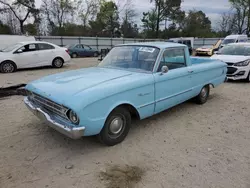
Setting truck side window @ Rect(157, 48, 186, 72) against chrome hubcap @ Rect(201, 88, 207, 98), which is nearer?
truck side window @ Rect(157, 48, 186, 72)

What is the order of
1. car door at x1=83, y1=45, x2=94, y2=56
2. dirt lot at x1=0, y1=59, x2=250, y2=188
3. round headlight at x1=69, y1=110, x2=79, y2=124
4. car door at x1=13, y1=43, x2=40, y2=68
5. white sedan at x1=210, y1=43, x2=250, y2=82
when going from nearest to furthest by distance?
dirt lot at x1=0, y1=59, x2=250, y2=188
round headlight at x1=69, y1=110, x2=79, y2=124
white sedan at x1=210, y1=43, x2=250, y2=82
car door at x1=13, y1=43, x2=40, y2=68
car door at x1=83, y1=45, x2=94, y2=56

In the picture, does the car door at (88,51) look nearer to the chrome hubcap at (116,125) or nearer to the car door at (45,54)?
the car door at (45,54)

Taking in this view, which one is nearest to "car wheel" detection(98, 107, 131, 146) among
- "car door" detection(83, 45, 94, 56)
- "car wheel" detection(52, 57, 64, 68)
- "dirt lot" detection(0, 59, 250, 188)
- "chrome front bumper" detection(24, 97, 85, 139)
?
"dirt lot" detection(0, 59, 250, 188)

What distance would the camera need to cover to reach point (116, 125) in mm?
3281

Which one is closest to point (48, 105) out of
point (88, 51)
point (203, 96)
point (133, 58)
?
point (133, 58)

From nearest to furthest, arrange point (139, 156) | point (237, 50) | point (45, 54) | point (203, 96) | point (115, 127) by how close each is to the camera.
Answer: point (139, 156) → point (115, 127) → point (203, 96) → point (237, 50) → point (45, 54)

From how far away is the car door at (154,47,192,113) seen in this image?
3.80 metres

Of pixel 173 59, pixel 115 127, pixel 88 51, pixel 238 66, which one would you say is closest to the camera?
pixel 115 127

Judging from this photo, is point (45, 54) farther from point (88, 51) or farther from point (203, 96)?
point (88, 51)

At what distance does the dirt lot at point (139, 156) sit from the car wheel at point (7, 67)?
21.0ft

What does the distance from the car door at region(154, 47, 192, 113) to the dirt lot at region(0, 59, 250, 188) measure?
50cm

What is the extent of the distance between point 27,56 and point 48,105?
8.40 m

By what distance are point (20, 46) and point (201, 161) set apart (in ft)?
33.3

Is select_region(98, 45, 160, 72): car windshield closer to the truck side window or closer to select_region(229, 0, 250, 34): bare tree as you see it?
the truck side window
